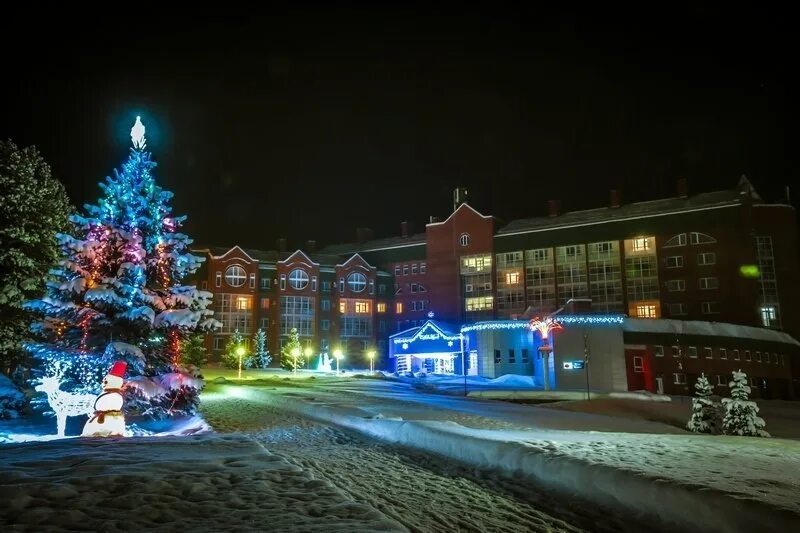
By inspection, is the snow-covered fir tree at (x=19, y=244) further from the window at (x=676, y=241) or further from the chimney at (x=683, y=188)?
the chimney at (x=683, y=188)

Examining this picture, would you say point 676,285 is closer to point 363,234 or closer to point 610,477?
point 363,234

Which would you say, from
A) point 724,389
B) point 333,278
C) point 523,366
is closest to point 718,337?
point 724,389

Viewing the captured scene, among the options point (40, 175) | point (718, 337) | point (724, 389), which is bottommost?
point (724, 389)

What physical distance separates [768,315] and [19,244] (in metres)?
60.5

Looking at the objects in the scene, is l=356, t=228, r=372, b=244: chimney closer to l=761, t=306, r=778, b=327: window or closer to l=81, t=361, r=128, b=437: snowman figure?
l=761, t=306, r=778, b=327: window

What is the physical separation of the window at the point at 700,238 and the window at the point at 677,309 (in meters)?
6.59

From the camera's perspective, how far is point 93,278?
14867 millimetres

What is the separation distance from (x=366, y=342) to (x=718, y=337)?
3955cm

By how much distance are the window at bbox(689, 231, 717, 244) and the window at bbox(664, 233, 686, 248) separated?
66 centimetres

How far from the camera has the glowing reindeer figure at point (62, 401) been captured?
13.0 meters

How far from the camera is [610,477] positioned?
24.1 ft

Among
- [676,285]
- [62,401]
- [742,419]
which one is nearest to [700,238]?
[676,285]

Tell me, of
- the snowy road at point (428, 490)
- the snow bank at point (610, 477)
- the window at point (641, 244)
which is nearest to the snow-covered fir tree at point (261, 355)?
the window at point (641, 244)

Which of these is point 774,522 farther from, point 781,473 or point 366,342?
point 366,342
